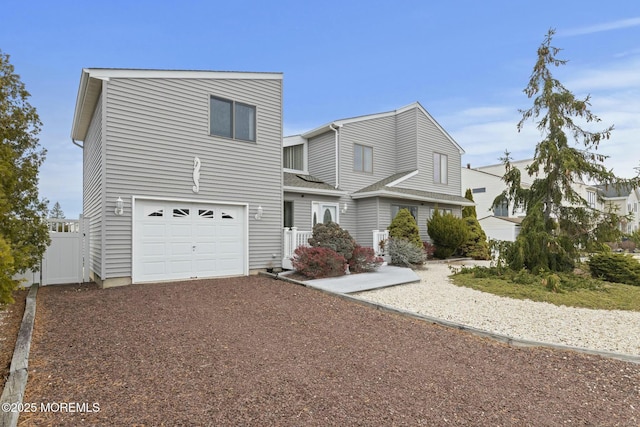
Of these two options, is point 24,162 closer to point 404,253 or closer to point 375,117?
point 404,253

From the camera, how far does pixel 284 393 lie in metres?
3.32

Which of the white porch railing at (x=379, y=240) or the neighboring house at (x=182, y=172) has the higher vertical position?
the neighboring house at (x=182, y=172)

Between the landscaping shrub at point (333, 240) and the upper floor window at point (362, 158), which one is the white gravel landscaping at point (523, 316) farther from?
the upper floor window at point (362, 158)

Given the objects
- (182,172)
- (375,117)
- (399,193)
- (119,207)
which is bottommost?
(119,207)

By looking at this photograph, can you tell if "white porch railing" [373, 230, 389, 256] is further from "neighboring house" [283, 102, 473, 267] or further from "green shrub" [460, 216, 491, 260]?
"green shrub" [460, 216, 491, 260]

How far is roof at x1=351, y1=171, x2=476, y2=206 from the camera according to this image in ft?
49.5

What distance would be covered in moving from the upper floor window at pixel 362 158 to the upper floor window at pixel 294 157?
101 inches

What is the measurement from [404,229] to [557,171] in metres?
5.52

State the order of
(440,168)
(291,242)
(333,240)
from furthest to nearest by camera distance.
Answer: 1. (440,168)
2. (291,242)
3. (333,240)

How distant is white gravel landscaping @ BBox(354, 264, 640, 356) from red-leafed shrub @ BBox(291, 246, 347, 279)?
1.70 meters

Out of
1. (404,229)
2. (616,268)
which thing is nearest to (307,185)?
(404,229)

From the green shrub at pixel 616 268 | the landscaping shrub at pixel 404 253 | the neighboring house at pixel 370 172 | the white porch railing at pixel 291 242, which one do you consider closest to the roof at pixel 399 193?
the neighboring house at pixel 370 172

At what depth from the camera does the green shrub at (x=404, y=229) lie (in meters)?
14.3

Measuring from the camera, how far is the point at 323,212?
14883 millimetres
